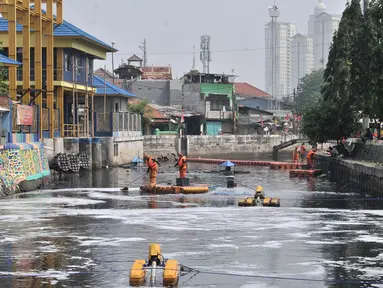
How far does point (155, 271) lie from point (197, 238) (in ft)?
18.8

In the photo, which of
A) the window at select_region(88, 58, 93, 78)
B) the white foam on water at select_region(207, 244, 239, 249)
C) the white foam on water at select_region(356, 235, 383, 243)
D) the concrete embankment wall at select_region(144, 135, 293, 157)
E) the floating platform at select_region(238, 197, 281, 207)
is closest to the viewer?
the white foam on water at select_region(207, 244, 239, 249)

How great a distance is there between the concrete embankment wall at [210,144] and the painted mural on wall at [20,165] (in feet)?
131

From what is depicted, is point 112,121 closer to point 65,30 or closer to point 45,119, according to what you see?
point 65,30

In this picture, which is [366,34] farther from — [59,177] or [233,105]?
[233,105]

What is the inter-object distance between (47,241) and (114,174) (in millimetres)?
32046

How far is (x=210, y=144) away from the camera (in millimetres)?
92812

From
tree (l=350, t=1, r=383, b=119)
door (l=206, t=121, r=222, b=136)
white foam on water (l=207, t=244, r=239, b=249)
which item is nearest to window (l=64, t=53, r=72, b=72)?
tree (l=350, t=1, r=383, b=119)

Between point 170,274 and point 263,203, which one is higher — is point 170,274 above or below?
below

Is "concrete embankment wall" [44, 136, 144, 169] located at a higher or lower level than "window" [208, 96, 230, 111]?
lower

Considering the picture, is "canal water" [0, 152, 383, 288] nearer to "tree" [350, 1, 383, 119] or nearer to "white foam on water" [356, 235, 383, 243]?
"white foam on water" [356, 235, 383, 243]

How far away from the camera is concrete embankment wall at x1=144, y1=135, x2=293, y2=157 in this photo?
84.4 m

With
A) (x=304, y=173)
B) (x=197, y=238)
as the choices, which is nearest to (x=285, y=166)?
(x=304, y=173)

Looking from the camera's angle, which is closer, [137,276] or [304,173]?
[137,276]

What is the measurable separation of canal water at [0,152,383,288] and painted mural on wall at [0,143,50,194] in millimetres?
1363
